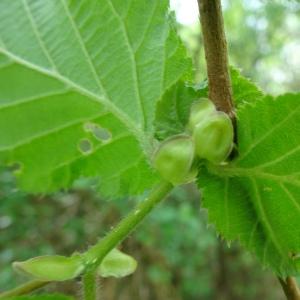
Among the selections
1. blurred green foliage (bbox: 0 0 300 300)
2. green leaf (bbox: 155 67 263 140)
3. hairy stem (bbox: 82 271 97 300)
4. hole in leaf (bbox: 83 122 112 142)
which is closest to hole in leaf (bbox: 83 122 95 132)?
hole in leaf (bbox: 83 122 112 142)

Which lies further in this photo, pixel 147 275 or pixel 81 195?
pixel 147 275

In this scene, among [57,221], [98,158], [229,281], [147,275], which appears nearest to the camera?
[98,158]

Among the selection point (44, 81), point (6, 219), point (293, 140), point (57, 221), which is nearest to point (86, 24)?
point (44, 81)

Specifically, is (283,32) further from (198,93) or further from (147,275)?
(198,93)

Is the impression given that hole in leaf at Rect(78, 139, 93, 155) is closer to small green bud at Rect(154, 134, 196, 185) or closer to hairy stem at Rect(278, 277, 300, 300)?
small green bud at Rect(154, 134, 196, 185)

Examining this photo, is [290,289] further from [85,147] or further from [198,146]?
[85,147]
